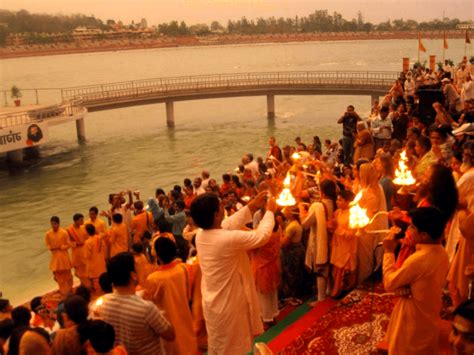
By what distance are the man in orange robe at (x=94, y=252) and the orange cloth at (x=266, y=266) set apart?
3465mm

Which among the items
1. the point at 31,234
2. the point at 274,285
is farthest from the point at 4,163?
the point at 274,285

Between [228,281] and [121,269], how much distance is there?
76 centimetres

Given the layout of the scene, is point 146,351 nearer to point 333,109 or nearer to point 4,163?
point 4,163

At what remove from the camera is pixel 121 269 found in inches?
138

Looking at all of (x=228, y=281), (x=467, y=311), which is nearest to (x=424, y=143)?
(x=228, y=281)

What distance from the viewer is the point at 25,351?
3.30 metres

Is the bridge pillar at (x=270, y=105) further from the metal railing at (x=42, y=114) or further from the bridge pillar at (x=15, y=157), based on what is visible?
the bridge pillar at (x=15, y=157)

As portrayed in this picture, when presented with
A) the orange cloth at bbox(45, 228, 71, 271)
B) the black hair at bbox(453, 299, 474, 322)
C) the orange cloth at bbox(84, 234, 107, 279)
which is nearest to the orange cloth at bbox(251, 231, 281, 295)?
the black hair at bbox(453, 299, 474, 322)

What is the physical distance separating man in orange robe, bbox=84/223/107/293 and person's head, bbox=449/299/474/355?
6.28 metres

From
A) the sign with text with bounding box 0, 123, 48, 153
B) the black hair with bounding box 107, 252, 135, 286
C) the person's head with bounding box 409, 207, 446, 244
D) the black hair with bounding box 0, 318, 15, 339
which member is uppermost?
the person's head with bounding box 409, 207, 446, 244

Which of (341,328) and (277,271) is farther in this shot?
(277,271)

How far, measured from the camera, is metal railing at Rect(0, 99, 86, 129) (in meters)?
26.7

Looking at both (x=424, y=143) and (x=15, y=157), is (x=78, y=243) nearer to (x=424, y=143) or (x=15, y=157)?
(x=424, y=143)

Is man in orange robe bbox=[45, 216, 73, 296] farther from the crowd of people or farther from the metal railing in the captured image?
the metal railing
